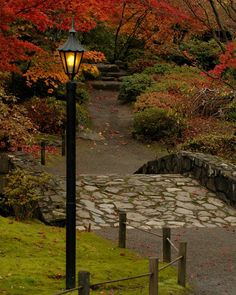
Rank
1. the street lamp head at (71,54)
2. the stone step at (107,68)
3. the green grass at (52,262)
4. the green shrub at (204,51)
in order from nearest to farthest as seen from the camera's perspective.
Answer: the street lamp head at (71,54) < the green grass at (52,262) < the green shrub at (204,51) < the stone step at (107,68)

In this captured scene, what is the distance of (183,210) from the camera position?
509 inches

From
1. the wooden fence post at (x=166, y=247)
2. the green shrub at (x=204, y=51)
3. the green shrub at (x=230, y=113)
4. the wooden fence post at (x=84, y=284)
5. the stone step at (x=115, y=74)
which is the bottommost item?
the wooden fence post at (x=166, y=247)

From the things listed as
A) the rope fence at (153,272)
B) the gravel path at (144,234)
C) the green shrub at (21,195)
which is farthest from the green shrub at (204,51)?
the rope fence at (153,272)

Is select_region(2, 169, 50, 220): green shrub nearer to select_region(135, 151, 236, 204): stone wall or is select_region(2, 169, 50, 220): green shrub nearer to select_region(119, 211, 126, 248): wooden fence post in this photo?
select_region(119, 211, 126, 248): wooden fence post

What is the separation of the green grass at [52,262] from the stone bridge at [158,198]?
130cm

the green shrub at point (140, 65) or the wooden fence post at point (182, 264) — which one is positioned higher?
the green shrub at point (140, 65)

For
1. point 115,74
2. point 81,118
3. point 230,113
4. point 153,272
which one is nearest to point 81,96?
point 81,118

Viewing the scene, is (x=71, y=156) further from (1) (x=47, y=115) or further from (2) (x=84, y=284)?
(1) (x=47, y=115)

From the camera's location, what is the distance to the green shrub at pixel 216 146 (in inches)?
695

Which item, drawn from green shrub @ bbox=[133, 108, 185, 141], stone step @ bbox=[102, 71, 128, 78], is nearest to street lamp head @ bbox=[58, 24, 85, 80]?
green shrub @ bbox=[133, 108, 185, 141]

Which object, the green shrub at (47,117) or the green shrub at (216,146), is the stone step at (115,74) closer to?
the green shrub at (47,117)

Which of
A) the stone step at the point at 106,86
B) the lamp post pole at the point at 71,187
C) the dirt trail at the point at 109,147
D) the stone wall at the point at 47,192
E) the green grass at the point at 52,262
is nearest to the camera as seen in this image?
the lamp post pole at the point at 71,187

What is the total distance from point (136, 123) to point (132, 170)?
523cm

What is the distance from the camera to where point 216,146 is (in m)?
17.7
